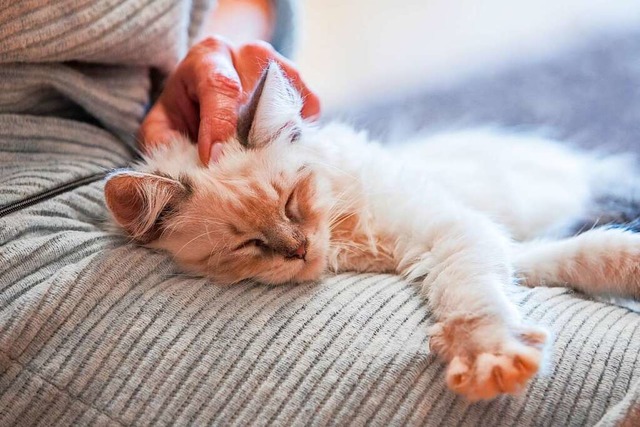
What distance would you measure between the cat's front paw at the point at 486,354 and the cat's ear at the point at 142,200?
0.58m

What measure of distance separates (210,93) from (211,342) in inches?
23.5

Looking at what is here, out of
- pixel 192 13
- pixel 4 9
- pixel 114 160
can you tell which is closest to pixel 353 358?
pixel 114 160

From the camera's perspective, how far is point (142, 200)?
3.84ft

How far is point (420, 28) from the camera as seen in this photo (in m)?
2.13

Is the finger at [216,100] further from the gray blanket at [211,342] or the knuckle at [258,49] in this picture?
the gray blanket at [211,342]

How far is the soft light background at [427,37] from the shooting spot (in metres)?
1.83

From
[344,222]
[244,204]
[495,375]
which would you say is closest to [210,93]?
[244,204]

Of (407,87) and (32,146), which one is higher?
(407,87)

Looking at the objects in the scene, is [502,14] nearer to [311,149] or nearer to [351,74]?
[351,74]

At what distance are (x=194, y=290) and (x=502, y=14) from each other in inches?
58.8

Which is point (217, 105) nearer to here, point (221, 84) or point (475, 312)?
point (221, 84)

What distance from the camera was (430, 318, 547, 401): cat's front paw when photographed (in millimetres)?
859

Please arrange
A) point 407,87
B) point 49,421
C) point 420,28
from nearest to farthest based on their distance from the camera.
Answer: point 49,421 → point 407,87 → point 420,28

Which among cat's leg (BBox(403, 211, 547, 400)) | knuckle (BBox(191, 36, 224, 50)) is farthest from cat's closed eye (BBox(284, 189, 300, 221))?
knuckle (BBox(191, 36, 224, 50))
